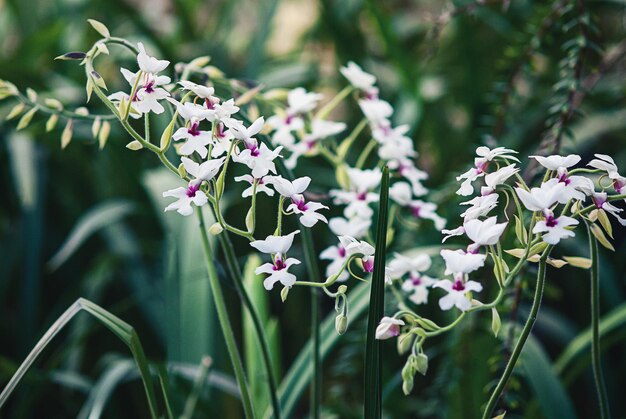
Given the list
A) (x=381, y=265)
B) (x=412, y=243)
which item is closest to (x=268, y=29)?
(x=412, y=243)

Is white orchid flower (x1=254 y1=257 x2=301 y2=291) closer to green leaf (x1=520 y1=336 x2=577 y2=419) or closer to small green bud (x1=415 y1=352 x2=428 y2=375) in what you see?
small green bud (x1=415 y1=352 x2=428 y2=375)

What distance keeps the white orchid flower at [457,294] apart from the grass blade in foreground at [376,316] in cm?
4

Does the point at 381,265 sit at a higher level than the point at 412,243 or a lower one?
lower

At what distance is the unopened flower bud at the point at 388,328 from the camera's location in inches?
16.3

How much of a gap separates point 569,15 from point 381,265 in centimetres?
46

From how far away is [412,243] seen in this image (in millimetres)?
958

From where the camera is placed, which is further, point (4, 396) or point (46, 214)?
point (46, 214)

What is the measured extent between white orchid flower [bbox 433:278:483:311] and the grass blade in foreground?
0.13ft

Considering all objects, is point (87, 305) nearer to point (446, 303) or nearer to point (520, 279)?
point (446, 303)

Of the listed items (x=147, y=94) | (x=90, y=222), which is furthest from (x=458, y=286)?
(x=90, y=222)

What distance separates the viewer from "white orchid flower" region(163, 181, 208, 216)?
392mm

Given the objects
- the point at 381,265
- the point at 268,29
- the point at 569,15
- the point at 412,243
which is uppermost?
the point at 268,29

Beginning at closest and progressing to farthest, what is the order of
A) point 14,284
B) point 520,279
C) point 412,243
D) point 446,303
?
point 446,303
point 520,279
point 412,243
point 14,284

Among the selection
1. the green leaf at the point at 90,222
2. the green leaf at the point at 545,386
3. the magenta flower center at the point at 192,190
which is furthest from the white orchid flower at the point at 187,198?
the green leaf at the point at 90,222
